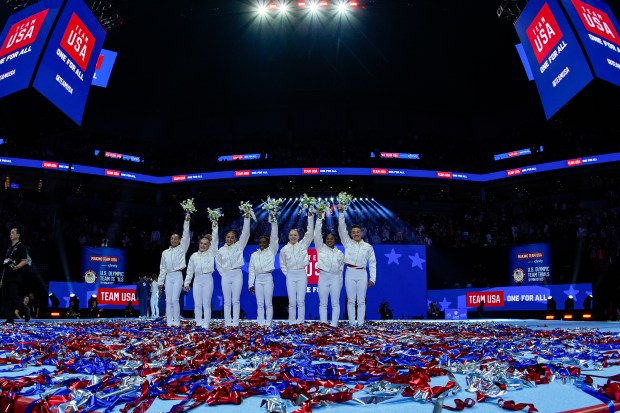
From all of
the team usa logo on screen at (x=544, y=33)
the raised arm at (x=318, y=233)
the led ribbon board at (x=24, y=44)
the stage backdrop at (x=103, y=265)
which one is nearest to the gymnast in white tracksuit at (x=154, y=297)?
the stage backdrop at (x=103, y=265)

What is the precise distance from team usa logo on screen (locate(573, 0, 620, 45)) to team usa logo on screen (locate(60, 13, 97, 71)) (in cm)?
1257

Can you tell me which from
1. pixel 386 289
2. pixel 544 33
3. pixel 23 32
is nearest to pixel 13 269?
pixel 23 32

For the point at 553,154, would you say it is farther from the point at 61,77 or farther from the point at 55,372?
the point at 55,372

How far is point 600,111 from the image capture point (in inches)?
494

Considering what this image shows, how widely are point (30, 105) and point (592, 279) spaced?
2250cm

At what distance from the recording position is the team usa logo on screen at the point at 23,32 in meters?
12.8

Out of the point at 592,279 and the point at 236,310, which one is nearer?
the point at 236,310

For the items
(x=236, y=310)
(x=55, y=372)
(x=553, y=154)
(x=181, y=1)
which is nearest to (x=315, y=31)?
(x=181, y=1)

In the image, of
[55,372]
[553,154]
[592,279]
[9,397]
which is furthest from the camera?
[553,154]

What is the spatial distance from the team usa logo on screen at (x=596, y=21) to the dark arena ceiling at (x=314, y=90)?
13126 millimetres

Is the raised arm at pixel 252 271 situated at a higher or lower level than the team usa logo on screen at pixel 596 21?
lower

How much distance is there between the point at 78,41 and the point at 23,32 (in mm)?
1334

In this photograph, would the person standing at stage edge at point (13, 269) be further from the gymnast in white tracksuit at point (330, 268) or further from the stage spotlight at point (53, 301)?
the stage spotlight at point (53, 301)

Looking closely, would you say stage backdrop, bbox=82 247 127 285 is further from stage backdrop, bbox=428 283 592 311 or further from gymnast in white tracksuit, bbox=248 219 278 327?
gymnast in white tracksuit, bbox=248 219 278 327
